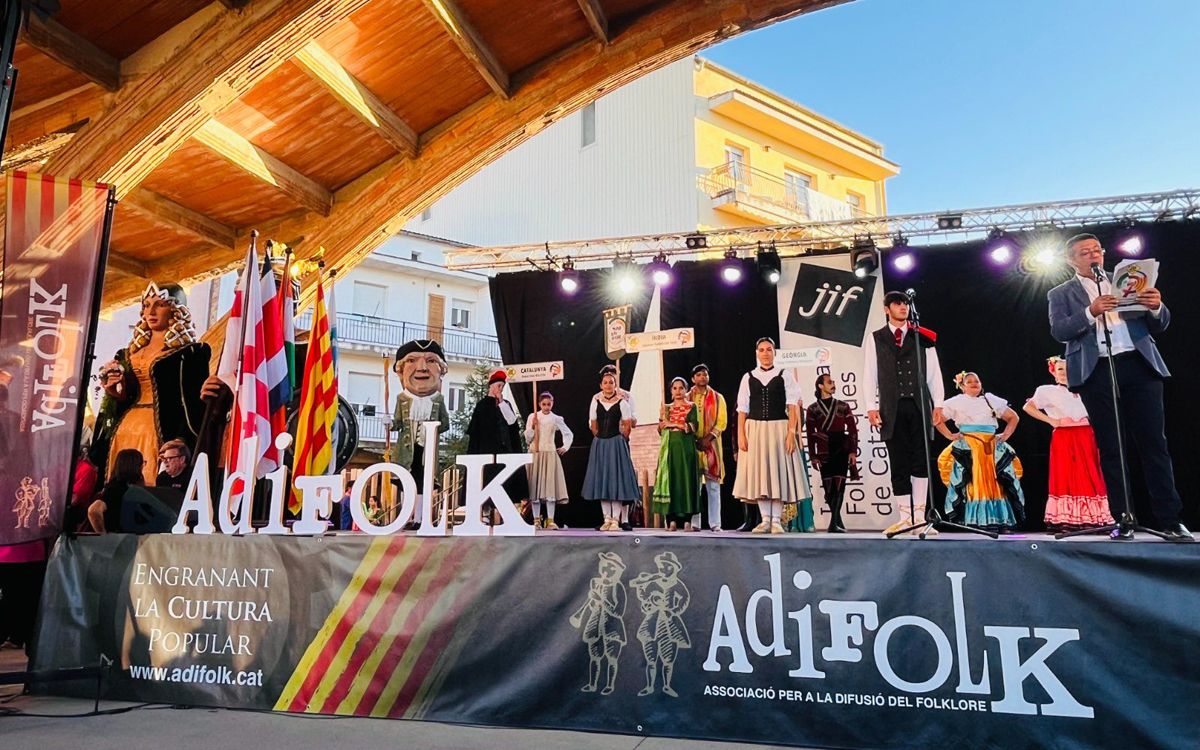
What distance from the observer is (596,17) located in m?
7.13

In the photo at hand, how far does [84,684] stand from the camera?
161 inches

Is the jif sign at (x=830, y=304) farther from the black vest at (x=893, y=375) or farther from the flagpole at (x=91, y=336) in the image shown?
the flagpole at (x=91, y=336)

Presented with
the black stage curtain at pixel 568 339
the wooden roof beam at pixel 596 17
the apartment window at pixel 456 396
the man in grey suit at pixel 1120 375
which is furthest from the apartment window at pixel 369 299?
the man in grey suit at pixel 1120 375

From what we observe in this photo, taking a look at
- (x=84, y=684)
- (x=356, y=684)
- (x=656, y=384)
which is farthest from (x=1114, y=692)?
(x=656, y=384)

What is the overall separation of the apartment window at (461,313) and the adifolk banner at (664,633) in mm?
24006

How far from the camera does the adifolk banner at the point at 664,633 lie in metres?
2.88

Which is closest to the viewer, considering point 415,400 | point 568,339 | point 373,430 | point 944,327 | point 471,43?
point 471,43

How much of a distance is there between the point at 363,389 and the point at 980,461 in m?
20.4

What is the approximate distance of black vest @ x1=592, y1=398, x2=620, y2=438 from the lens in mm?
9328

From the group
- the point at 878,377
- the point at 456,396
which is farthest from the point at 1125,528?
the point at 456,396

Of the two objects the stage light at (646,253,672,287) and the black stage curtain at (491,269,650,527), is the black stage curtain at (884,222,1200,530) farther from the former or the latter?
the black stage curtain at (491,269,650,527)

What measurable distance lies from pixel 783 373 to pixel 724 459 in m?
2.09

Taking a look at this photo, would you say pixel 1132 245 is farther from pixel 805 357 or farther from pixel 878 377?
pixel 878 377

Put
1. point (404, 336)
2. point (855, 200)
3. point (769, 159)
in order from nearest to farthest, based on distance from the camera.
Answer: point (769, 159) → point (855, 200) → point (404, 336)
